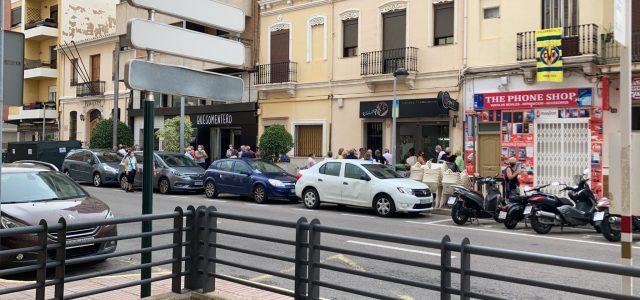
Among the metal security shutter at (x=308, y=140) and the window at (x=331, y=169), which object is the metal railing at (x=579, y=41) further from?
the metal security shutter at (x=308, y=140)

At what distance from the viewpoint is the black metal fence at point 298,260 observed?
4070 millimetres

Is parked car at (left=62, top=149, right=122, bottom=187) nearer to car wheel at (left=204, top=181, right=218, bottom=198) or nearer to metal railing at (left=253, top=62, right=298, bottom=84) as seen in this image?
car wheel at (left=204, top=181, right=218, bottom=198)

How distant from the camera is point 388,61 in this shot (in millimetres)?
22328

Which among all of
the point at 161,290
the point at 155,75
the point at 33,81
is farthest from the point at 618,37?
the point at 33,81

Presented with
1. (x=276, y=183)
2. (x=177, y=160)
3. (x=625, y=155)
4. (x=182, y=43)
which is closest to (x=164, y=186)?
(x=177, y=160)

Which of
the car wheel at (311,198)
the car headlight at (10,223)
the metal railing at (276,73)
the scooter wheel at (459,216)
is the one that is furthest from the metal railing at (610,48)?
the car headlight at (10,223)

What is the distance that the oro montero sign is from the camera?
1758 cm

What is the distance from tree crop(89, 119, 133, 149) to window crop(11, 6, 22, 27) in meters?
18.8

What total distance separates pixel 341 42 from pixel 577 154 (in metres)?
10.7

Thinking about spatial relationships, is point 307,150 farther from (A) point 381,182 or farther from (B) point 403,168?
(A) point 381,182

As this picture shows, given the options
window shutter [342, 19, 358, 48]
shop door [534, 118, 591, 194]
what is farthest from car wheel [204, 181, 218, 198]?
shop door [534, 118, 591, 194]

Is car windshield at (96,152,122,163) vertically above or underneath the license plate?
above

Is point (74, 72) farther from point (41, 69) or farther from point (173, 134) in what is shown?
point (173, 134)

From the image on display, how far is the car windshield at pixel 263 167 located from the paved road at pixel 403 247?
55.8 inches
